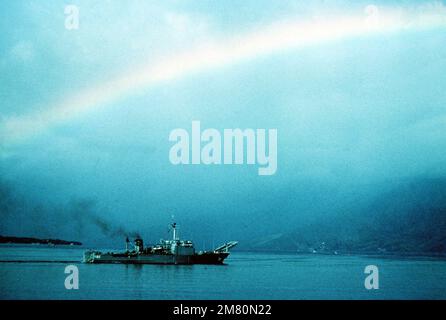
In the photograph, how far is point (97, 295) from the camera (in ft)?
64.3

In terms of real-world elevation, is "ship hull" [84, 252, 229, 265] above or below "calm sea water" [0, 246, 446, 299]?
above

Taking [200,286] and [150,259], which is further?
[150,259]

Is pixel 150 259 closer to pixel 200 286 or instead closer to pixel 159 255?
pixel 159 255

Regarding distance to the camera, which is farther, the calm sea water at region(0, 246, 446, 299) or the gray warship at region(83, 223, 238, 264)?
the gray warship at region(83, 223, 238, 264)

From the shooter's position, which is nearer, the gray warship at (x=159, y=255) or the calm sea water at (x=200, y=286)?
the calm sea water at (x=200, y=286)

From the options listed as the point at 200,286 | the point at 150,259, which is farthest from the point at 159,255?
the point at 200,286

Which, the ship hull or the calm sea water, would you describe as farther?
the ship hull

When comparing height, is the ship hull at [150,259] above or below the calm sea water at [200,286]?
above

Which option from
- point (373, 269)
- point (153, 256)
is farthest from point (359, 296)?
point (153, 256)
